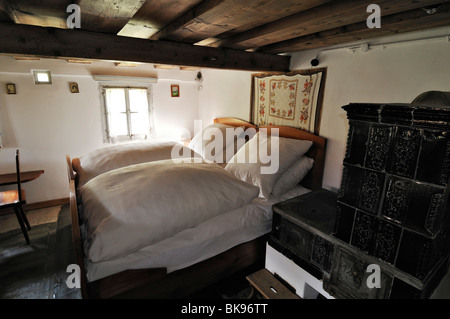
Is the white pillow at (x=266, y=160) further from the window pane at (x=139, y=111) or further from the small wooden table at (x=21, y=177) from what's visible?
the small wooden table at (x=21, y=177)

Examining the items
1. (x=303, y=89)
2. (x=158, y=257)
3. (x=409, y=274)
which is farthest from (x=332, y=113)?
(x=158, y=257)

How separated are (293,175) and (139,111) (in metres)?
2.69

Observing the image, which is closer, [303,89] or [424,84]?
[424,84]

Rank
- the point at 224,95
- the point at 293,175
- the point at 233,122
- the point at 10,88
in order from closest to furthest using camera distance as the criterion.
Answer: the point at 293,175, the point at 10,88, the point at 233,122, the point at 224,95

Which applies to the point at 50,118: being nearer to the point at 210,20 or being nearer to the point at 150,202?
the point at 150,202

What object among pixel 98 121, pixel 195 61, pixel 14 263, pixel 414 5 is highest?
pixel 414 5

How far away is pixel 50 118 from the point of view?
3.19 metres

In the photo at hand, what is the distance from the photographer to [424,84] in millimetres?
1518

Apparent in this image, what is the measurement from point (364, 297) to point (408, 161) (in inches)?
28.1

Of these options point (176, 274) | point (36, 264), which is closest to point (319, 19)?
point (176, 274)

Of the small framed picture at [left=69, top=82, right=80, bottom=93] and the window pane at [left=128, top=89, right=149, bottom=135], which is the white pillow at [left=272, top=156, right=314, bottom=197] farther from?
the small framed picture at [left=69, top=82, right=80, bottom=93]

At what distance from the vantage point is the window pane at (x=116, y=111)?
3.48 meters

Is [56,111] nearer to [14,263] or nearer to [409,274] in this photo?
[14,263]
